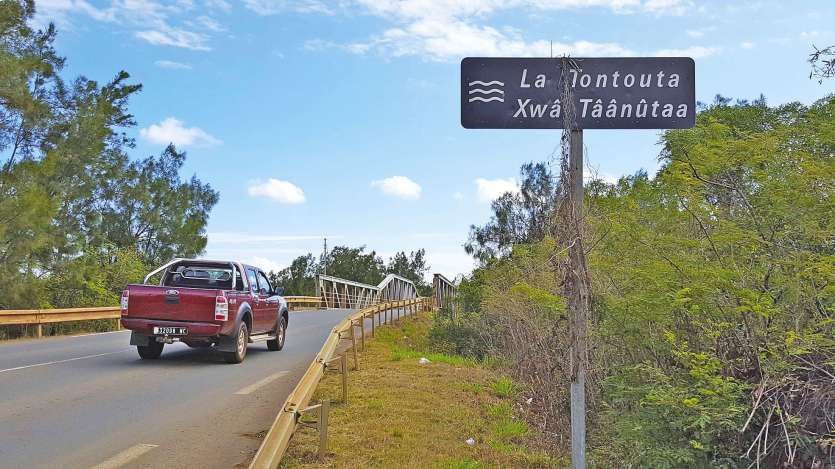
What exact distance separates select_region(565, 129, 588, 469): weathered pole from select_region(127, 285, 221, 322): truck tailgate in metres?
9.10

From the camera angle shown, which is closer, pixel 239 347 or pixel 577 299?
pixel 577 299

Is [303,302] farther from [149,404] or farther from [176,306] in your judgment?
[149,404]

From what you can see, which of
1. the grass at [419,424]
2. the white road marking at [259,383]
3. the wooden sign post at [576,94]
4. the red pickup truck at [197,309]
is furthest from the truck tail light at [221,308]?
the wooden sign post at [576,94]

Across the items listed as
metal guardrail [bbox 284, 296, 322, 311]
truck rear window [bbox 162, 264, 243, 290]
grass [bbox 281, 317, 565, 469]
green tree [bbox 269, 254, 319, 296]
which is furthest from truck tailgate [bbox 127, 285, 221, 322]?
green tree [bbox 269, 254, 319, 296]

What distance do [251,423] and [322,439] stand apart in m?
2.09

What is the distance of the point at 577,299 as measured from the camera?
4305mm

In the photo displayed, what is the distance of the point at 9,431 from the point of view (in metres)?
7.27

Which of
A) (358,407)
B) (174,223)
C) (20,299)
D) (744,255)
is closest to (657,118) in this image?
(744,255)

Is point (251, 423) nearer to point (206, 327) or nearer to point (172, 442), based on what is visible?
point (172, 442)

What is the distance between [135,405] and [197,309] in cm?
359

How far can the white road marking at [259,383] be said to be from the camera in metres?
9.87

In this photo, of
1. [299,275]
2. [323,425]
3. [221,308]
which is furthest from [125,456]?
[299,275]

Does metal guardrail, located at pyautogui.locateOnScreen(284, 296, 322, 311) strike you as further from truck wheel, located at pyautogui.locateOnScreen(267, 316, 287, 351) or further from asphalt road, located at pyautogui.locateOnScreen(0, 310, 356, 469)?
asphalt road, located at pyautogui.locateOnScreen(0, 310, 356, 469)

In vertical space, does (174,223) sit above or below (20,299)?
above
